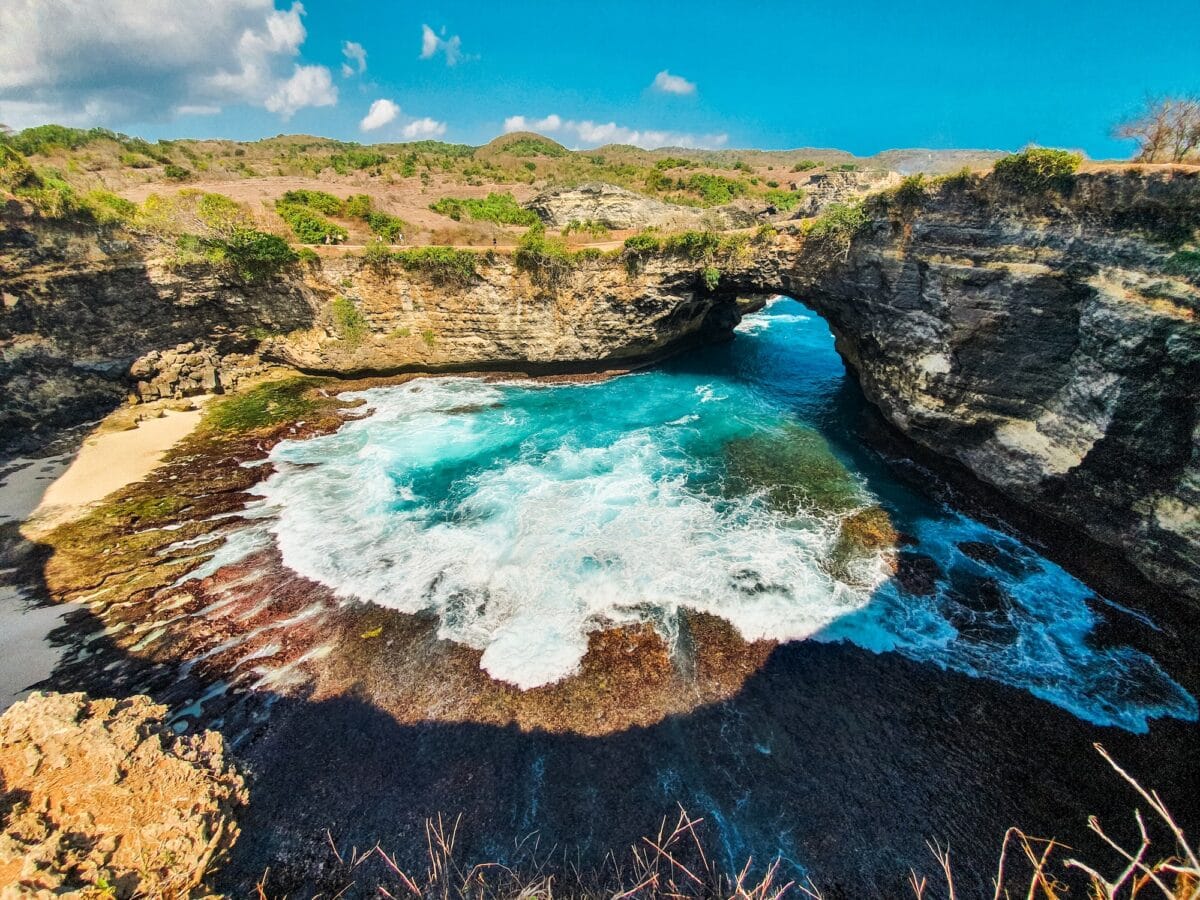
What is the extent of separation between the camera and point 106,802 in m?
7.19

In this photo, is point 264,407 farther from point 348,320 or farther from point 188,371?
point 348,320

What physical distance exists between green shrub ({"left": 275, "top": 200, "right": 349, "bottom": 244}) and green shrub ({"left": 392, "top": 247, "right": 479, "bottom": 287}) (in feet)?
17.8

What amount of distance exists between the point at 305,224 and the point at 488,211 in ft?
59.9

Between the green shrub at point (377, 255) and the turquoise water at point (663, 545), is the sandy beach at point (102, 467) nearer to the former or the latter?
the turquoise water at point (663, 545)

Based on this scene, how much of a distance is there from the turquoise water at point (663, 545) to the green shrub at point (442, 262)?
7.21 m

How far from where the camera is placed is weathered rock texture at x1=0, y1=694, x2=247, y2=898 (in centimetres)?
620

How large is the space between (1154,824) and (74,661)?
24566mm

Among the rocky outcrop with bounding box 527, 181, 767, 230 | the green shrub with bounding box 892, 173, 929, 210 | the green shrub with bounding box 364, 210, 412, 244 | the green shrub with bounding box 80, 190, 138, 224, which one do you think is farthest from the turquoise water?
the rocky outcrop with bounding box 527, 181, 767, 230

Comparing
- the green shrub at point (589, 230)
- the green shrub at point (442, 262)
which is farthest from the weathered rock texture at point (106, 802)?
the green shrub at point (589, 230)

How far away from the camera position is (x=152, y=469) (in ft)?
66.7

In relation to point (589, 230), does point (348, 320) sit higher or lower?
lower

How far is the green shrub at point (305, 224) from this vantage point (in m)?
28.1

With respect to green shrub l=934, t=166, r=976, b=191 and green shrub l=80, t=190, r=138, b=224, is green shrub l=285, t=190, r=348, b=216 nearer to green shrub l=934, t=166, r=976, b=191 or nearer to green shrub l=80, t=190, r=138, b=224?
green shrub l=80, t=190, r=138, b=224

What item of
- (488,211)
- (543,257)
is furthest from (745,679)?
(488,211)
